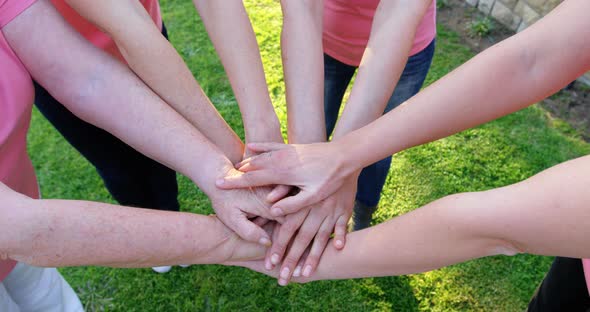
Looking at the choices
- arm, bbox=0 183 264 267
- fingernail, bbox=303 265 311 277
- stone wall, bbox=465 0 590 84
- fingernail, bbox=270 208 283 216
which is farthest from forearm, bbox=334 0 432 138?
stone wall, bbox=465 0 590 84

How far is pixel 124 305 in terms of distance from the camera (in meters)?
2.01

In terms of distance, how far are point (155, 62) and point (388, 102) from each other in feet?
2.64

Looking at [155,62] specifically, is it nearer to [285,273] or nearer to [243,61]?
[243,61]

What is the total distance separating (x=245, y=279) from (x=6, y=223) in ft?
4.21

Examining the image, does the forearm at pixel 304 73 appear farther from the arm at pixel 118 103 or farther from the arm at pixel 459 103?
the arm at pixel 118 103

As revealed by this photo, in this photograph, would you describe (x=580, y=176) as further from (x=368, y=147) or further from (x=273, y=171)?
(x=273, y=171)

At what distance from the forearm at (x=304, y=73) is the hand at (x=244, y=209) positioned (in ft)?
0.73

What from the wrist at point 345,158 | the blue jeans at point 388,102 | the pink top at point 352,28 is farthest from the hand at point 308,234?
the pink top at point 352,28

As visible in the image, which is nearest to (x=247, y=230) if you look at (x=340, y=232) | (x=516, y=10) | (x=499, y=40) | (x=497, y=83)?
(x=340, y=232)

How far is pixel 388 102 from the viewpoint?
1641 millimetres

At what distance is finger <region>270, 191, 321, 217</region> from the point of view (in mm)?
1298

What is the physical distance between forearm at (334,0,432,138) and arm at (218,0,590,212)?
15 cm

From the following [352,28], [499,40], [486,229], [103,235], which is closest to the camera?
[486,229]

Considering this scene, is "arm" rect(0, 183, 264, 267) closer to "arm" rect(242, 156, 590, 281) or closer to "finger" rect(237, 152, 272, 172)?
"finger" rect(237, 152, 272, 172)
